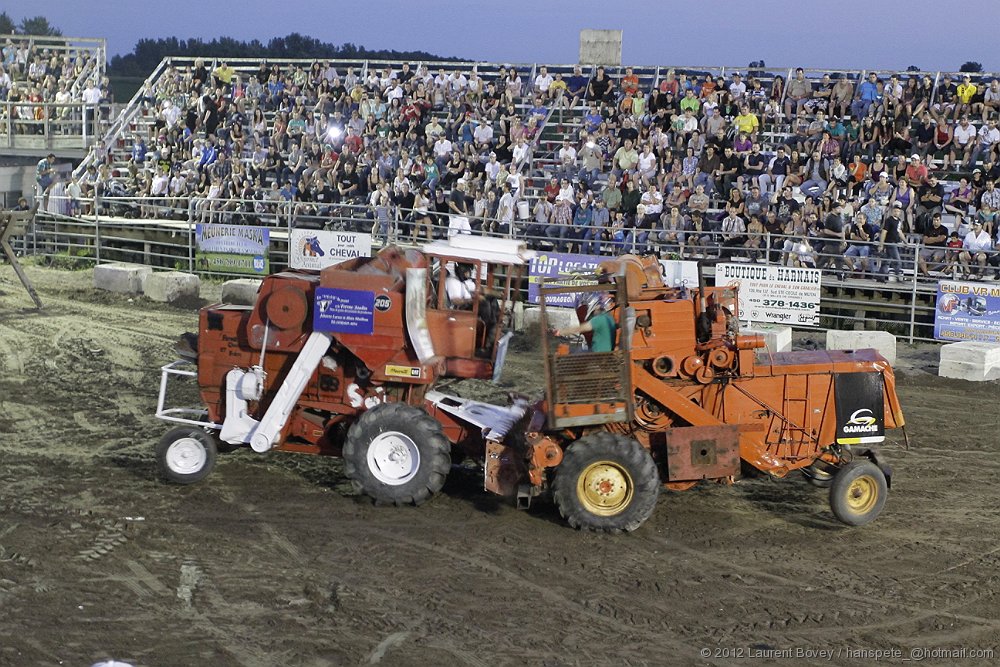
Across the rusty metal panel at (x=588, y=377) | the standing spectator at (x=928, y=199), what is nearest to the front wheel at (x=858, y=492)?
the rusty metal panel at (x=588, y=377)

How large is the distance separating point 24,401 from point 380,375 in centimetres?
593

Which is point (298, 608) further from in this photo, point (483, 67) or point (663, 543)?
point (483, 67)

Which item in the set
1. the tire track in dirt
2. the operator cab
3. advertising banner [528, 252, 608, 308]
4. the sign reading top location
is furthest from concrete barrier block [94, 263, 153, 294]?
the tire track in dirt

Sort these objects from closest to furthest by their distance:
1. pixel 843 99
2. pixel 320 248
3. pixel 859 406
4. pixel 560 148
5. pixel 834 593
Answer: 1. pixel 834 593
2. pixel 859 406
3. pixel 320 248
4. pixel 843 99
5. pixel 560 148

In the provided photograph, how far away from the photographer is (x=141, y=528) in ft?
32.6

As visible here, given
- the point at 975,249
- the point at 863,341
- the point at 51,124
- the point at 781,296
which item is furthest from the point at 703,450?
the point at 51,124

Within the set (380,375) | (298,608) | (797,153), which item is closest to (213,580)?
(298,608)

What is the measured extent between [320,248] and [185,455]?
435 inches

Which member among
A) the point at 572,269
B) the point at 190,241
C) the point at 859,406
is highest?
the point at 190,241

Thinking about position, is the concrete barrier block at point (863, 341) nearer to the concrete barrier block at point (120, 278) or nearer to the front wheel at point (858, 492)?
the front wheel at point (858, 492)

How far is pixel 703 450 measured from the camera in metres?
10.0

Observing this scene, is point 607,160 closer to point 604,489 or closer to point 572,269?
point 572,269

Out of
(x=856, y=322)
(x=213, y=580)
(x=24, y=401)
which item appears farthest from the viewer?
(x=856, y=322)

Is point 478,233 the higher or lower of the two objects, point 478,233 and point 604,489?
the higher
